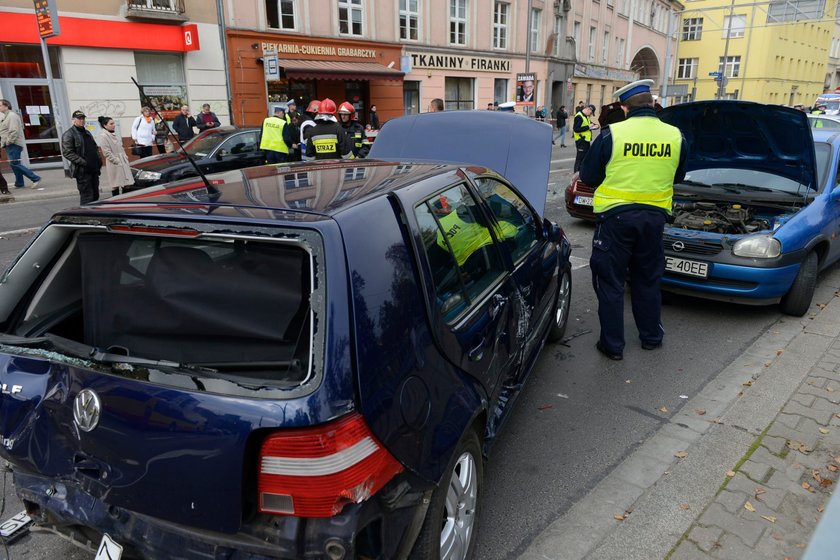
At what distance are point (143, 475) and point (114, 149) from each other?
1038 cm

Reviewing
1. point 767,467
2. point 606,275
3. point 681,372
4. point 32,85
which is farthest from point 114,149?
point 767,467

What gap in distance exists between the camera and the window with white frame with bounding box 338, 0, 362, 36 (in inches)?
909

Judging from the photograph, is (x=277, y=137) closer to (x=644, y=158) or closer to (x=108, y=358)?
(x=644, y=158)

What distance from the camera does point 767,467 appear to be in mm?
3107

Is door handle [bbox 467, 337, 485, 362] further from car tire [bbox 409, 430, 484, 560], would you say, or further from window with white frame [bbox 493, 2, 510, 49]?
window with white frame [bbox 493, 2, 510, 49]

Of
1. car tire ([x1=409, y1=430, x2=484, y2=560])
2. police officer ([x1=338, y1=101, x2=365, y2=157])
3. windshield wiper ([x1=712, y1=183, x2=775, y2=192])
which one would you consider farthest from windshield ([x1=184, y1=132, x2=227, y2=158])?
car tire ([x1=409, y1=430, x2=484, y2=560])

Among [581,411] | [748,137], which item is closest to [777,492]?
[581,411]

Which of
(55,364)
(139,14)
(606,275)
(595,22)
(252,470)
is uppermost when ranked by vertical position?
(595,22)

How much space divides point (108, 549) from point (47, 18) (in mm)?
15743

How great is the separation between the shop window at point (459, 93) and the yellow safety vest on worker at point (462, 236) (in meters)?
26.6

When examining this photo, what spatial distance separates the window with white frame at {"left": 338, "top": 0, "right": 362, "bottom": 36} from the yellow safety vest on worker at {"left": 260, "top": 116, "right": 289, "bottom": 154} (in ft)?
43.7

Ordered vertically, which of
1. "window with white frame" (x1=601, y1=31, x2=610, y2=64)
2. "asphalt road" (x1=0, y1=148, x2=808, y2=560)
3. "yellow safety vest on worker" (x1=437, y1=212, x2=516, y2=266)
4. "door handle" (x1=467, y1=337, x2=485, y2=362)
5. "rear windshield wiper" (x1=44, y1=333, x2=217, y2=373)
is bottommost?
Answer: "asphalt road" (x1=0, y1=148, x2=808, y2=560)

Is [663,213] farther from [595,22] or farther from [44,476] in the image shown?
[595,22]

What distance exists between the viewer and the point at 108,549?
73.8 inches
